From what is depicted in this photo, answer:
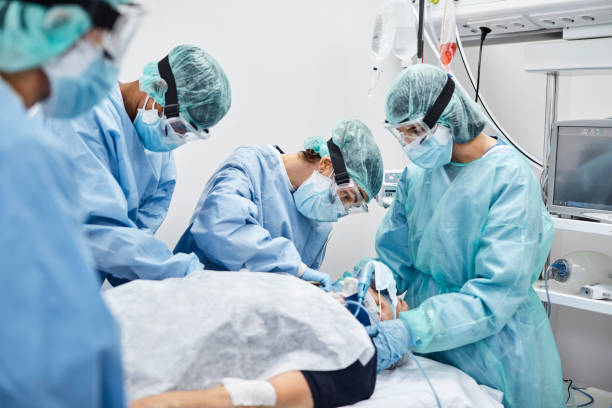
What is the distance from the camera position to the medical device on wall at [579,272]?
2.08 metres

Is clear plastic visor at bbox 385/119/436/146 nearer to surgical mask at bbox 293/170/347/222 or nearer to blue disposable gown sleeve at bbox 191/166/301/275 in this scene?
surgical mask at bbox 293/170/347/222

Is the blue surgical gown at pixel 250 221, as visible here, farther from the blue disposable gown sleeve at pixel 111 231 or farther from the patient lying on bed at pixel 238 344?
the patient lying on bed at pixel 238 344

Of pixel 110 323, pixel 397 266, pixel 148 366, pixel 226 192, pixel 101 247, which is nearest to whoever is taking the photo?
pixel 110 323

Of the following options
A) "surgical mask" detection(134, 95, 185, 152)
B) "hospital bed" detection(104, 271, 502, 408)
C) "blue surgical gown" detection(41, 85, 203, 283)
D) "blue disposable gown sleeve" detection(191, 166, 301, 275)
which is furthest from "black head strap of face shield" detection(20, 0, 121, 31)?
"blue disposable gown sleeve" detection(191, 166, 301, 275)

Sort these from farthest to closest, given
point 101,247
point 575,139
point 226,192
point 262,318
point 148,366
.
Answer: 1. point 575,139
2. point 226,192
3. point 101,247
4. point 262,318
5. point 148,366

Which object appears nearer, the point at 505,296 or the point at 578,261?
the point at 505,296

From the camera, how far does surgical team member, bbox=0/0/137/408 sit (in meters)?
0.56

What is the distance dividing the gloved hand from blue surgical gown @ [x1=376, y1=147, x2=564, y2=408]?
0.10 ft

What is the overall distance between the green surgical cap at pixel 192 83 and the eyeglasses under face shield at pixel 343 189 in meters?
0.43

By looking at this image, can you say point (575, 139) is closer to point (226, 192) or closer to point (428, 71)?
point (428, 71)

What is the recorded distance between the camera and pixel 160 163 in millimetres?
1743

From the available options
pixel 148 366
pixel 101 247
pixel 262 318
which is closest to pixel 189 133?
pixel 101 247

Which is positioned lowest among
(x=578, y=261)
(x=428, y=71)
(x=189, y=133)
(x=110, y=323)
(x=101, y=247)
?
(x=578, y=261)

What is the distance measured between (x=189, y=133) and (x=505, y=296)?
3.23ft
